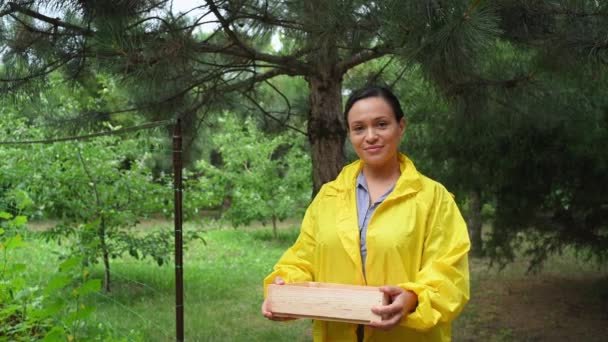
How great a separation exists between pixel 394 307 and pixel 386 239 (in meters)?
0.23

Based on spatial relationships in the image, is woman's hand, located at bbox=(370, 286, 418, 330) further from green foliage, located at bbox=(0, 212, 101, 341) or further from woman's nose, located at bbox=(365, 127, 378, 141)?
green foliage, located at bbox=(0, 212, 101, 341)

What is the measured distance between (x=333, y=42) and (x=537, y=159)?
2392 millimetres

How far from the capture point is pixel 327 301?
1.66 m

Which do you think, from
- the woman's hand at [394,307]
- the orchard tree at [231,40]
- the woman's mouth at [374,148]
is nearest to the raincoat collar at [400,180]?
the woman's mouth at [374,148]

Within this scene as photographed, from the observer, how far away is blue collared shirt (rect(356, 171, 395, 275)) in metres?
1.83

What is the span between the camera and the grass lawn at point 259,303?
4984 mm

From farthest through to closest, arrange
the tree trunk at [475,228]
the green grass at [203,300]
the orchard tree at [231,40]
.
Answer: the tree trunk at [475,228], the green grass at [203,300], the orchard tree at [231,40]

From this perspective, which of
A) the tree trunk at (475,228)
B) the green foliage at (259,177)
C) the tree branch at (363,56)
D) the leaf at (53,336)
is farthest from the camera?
the green foliage at (259,177)

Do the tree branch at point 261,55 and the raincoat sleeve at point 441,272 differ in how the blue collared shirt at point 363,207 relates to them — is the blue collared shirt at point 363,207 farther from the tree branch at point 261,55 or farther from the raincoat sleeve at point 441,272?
the tree branch at point 261,55

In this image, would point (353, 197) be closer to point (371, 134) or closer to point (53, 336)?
point (371, 134)

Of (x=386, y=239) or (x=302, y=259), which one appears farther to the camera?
(x=302, y=259)

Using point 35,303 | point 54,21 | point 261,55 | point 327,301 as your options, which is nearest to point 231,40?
point 261,55

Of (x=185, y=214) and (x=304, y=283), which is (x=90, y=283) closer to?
(x=304, y=283)

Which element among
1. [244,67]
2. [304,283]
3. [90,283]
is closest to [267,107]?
[244,67]
